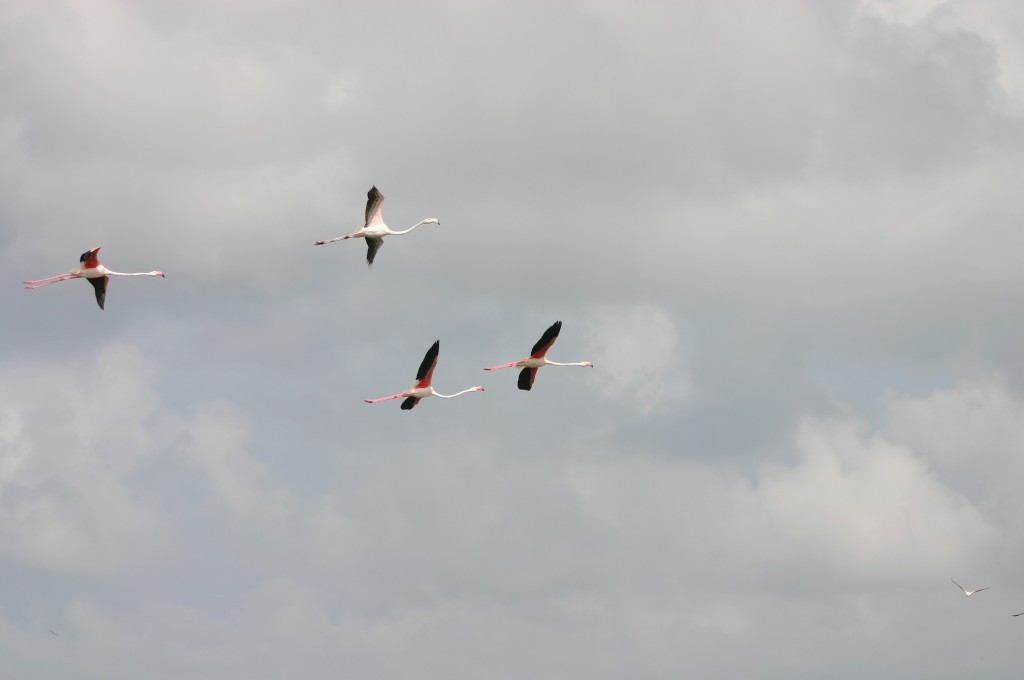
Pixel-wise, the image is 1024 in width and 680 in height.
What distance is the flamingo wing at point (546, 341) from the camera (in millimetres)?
106875

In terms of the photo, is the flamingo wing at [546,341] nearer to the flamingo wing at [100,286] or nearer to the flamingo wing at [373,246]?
the flamingo wing at [373,246]

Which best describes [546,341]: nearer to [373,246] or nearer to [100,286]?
[373,246]

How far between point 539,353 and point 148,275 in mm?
22286

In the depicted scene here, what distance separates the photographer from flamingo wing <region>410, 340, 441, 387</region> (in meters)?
103

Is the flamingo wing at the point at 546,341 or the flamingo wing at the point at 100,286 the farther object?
the flamingo wing at the point at 546,341

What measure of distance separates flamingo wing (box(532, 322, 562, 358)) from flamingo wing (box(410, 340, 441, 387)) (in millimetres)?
5986

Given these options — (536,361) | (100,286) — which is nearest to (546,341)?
(536,361)

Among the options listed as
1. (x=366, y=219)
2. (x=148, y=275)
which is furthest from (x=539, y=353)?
(x=148, y=275)

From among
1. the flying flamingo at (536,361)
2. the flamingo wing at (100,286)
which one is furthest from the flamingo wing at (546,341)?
the flamingo wing at (100,286)

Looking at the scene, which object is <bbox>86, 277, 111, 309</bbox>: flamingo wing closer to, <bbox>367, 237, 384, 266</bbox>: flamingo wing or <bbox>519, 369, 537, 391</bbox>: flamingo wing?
<bbox>367, 237, 384, 266</bbox>: flamingo wing

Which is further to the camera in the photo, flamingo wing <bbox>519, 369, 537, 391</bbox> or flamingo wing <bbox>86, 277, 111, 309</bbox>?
flamingo wing <bbox>519, 369, 537, 391</bbox>

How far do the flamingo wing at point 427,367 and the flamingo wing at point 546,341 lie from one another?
5.99 meters

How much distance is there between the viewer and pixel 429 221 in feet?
366

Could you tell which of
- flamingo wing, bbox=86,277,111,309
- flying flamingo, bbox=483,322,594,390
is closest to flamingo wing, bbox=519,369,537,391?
flying flamingo, bbox=483,322,594,390
